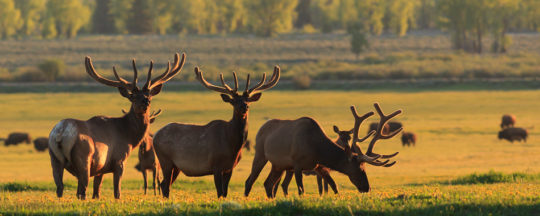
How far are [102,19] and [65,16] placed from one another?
2225cm

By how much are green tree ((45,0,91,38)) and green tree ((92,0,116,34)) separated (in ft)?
52.1

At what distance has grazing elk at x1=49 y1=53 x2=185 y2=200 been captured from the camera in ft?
44.2

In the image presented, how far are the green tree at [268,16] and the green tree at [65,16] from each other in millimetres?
26192

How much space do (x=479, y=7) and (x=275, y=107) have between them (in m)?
62.9

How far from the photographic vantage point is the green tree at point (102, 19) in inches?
6678

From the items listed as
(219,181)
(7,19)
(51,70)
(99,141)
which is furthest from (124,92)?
(7,19)

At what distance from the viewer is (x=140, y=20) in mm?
158500

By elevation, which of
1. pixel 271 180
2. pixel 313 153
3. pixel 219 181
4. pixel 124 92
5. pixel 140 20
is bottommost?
pixel 271 180

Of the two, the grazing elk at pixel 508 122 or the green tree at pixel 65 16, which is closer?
the grazing elk at pixel 508 122

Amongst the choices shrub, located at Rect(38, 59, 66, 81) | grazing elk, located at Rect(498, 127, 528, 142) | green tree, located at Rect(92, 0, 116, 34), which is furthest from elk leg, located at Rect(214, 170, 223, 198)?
green tree, located at Rect(92, 0, 116, 34)

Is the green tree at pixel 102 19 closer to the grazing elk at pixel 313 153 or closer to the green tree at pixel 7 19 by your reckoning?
the green tree at pixel 7 19

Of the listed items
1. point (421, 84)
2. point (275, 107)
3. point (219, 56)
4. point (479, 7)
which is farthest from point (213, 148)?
point (479, 7)

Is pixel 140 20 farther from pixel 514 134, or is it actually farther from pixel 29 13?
pixel 514 134

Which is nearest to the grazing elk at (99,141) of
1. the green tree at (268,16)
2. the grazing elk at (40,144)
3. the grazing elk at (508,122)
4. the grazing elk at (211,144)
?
the grazing elk at (211,144)
